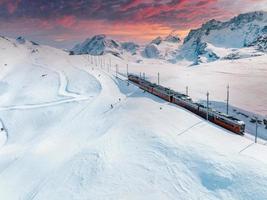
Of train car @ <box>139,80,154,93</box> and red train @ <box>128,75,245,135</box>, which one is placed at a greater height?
train car @ <box>139,80,154,93</box>

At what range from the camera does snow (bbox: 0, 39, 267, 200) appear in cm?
2677

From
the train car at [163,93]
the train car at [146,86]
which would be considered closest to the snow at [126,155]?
the train car at [163,93]

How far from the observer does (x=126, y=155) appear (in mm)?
33469

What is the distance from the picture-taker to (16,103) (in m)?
87.0

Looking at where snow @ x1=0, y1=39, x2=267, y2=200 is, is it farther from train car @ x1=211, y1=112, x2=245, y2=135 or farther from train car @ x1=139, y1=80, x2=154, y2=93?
train car @ x1=211, y1=112, x2=245, y2=135

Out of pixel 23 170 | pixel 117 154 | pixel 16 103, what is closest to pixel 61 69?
pixel 16 103

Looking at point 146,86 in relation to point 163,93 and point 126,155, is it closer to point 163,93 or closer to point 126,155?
point 163,93

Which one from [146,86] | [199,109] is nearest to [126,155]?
[199,109]

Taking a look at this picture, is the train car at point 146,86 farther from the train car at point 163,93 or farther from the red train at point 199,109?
the train car at point 163,93

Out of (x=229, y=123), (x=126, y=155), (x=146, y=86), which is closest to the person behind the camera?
(x=126, y=155)

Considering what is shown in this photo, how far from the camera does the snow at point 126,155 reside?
26.8 metres

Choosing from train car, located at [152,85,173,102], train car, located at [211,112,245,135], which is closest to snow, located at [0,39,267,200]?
train car, located at [152,85,173,102]

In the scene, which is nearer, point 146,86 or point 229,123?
point 229,123

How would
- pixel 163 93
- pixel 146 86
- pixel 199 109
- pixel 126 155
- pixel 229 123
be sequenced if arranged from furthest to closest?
pixel 146 86
pixel 163 93
pixel 199 109
pixel 229 123
pixel 126 155
